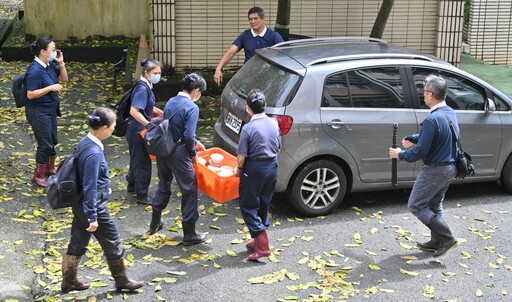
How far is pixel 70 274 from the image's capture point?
6570 mm

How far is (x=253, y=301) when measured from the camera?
6602 mm

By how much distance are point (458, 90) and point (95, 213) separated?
4632 millimetres

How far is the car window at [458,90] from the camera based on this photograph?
8695mm

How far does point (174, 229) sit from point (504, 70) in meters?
8.80

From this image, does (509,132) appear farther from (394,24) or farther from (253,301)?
(394,24)

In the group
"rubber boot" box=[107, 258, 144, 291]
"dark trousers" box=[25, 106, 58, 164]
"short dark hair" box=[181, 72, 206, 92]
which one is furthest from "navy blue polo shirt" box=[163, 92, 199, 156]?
"dark trousers" box=[25, 106, 58, 164]

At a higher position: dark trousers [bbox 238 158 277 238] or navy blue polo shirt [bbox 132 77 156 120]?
navy blue polo shirt [bbox 132 77 156 120]

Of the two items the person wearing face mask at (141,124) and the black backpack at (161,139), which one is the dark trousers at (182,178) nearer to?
the black backpack at (161,139)

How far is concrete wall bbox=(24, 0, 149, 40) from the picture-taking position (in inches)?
611

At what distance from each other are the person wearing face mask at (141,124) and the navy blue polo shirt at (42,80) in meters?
1.06

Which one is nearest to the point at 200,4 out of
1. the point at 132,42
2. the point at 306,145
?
the point at 132,42

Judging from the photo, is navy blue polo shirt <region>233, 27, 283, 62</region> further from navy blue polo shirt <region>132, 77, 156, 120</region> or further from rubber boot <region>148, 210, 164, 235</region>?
rubber boot <region>148, 210, 164, 235</region>

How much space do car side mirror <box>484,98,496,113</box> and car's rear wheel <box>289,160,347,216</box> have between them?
6.20ft

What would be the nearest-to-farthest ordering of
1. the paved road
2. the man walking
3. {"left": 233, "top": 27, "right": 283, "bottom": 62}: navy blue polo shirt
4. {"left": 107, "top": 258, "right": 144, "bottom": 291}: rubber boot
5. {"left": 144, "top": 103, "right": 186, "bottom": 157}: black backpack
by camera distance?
1. {"left": 107, "top": 258, "right": 144, "bottom": 291}: rubber boot
2. the paved road
3. the man walking
4. {"left": 144, "top": 103, "right": 186, "bottom": 157}: black backpack
5. {"left": 233, "top": 27, "right": 283, "bottom": 62}: navy blue polo shirt
